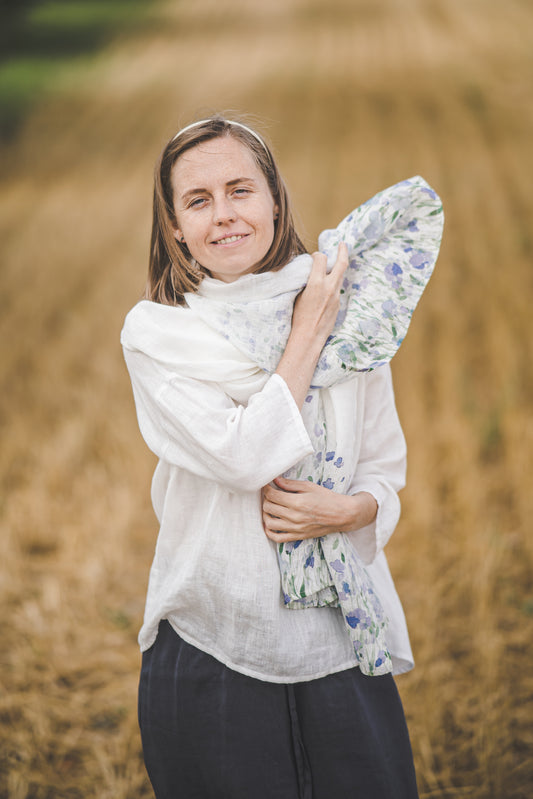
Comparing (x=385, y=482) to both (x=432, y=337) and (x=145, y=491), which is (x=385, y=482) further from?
(x=432, y=337)

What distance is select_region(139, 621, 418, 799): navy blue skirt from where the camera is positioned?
1.09m

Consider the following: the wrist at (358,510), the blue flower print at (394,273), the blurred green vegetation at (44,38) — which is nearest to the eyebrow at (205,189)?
the blue flower print at (394,273)

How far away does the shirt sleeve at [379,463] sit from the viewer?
1178 mm

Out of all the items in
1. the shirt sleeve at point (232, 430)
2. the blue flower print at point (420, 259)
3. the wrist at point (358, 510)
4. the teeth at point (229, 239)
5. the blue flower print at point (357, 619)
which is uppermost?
the teeth at point (229, 239)

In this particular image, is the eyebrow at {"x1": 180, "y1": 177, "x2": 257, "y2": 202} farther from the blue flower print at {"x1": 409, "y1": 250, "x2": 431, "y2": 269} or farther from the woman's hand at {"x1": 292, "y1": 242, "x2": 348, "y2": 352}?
the blue flower print at {"x1": 409, "y1": 250, "x2": 431, "y2": 269}

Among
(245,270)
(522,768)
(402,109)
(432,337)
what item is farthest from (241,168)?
(402,109)

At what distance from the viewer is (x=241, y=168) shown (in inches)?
43.0

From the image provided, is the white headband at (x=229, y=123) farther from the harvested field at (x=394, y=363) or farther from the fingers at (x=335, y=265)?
the fingers at (x=335, y=265)

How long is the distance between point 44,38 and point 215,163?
36.5 feet

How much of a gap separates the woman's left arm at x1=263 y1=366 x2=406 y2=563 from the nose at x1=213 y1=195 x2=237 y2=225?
0.36 metres

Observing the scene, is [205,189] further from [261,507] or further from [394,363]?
[394,363]

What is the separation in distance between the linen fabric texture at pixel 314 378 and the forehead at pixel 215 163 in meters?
0.16

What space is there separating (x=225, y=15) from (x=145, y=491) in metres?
9.17

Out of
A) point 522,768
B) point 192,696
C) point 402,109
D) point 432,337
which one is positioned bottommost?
point 522,768
